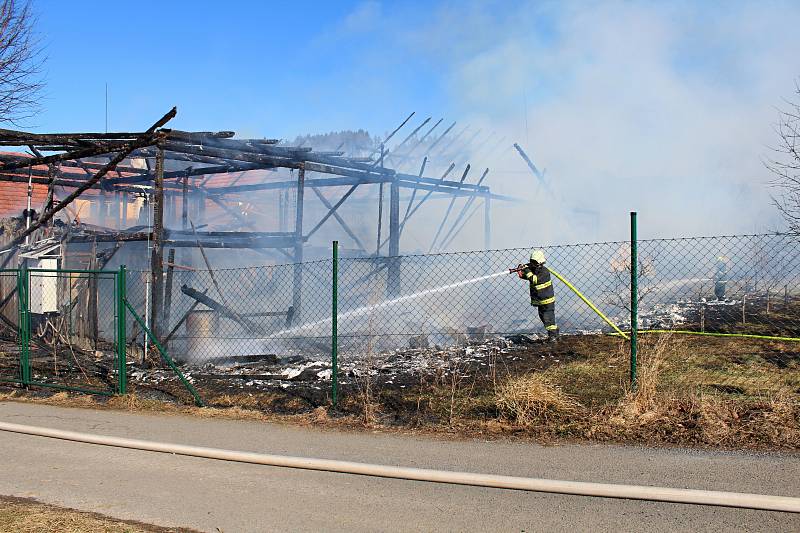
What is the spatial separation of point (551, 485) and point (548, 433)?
4.72 ft

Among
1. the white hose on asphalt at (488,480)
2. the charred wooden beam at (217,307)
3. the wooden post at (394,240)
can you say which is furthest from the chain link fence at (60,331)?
the wooden post at (394,240)

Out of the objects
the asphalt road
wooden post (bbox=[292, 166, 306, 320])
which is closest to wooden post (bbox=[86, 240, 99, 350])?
wooden post (bbox=[292, 166, 306, 320])

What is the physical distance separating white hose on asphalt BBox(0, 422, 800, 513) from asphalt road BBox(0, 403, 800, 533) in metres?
0.07

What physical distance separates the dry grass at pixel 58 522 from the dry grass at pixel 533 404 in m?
3.37

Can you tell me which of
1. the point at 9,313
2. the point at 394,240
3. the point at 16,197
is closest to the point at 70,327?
the point at 9,313

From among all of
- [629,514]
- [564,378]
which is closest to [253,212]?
[564,378]

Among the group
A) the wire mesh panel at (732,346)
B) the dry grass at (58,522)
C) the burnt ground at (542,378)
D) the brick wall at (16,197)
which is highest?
the brick wall at (16,197)

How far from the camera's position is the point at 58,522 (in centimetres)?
423

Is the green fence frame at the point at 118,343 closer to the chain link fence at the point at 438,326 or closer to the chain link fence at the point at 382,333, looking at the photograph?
the chain link fence at the point at 382,333

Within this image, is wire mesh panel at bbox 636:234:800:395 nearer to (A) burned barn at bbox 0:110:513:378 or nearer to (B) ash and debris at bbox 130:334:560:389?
(B) ash and debris at bbox 130:334:560:389

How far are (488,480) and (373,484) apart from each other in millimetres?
856

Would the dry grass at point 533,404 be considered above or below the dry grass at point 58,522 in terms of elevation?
above

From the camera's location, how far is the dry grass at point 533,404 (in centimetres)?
644

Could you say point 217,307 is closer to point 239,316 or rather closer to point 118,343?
point 239,316
